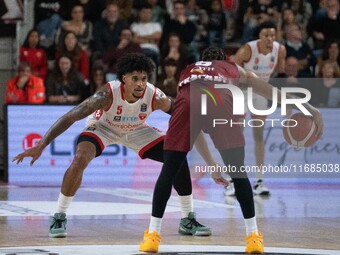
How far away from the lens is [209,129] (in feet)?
26.7

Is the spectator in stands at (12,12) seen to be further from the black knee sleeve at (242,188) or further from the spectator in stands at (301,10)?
the black knee sleeve at (242,188)

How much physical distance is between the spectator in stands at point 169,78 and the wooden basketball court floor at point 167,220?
1505mm

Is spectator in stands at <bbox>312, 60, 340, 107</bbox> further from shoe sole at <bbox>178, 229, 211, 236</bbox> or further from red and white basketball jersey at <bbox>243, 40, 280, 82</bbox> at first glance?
shoe sole at <bbox>178, 229, 211, 236</bbox>

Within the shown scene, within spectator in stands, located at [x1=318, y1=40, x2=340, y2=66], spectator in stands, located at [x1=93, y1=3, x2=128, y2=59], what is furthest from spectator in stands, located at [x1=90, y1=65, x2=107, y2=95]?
spectator in stands, located at [x1=318, y1=40, x2=340, y2=66]

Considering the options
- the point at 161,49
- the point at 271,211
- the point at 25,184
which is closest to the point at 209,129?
the point at 271,211

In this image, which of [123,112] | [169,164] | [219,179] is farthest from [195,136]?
[123,112]

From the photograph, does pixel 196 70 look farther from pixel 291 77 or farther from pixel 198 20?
pixel 198 20

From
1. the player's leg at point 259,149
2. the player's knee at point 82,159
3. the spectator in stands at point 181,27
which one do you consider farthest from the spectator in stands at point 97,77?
the player's knee at point 82,159

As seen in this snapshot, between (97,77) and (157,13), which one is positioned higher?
(157,13)

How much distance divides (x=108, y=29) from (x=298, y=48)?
3.24 meters

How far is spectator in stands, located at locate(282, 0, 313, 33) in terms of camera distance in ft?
58.0

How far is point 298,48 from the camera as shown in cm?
1673

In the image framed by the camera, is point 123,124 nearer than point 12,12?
Yes

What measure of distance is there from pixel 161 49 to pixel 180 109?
8513mm
